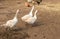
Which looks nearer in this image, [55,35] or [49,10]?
[55,35]

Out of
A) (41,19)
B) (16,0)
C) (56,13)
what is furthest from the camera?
(16,0)

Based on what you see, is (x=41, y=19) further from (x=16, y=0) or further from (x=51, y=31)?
(x=16, y=0)

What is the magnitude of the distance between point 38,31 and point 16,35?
814 mm

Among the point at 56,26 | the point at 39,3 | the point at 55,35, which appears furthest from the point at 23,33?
the point at 39,3

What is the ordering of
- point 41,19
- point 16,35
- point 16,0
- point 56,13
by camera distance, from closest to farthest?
1. point 16,35
2. point 41,19
3. point 56,13
4. point 16,0

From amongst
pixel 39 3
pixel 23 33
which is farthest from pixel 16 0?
pixel 23 33

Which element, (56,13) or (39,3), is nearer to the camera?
(56,13)

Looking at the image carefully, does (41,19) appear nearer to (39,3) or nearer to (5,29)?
(5,29)

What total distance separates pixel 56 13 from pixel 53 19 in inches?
44.5

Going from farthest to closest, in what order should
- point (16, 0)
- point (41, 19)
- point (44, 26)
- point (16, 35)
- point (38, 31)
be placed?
point (16, 0), point (41, 19), point (44, 26), point (38, 31), point (16, 35)

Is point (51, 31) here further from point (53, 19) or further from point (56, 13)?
point (56, 13)

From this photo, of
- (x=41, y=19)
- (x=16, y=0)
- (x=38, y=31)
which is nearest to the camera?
(x=38, y=31)

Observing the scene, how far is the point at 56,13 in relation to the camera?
987 cm

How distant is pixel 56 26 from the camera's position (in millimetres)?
7812
